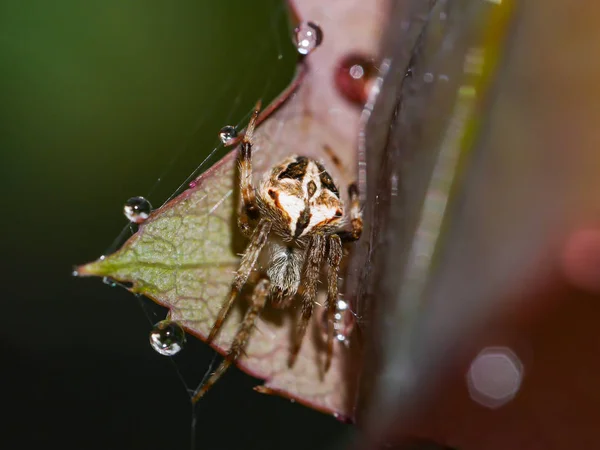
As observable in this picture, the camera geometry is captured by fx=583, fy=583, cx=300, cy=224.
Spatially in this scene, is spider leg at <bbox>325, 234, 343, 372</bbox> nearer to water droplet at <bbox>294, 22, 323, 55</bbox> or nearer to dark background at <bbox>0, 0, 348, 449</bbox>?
water droplet at <bbox>294, 22, 323, 55</bbox>

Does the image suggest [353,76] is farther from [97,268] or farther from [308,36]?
[97,268]

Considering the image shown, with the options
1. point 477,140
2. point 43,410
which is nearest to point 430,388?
point 477,140

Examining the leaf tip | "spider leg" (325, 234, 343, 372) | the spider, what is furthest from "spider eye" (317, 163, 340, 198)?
the leaf tip

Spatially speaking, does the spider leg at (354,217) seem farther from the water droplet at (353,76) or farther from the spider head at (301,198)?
the water droplet at (353,76)

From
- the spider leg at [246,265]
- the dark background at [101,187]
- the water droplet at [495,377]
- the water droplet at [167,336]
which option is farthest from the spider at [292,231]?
the dark background at [101,187]

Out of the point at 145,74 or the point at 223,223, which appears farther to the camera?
the point at 145,74

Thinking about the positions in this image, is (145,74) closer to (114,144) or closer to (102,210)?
(114,144)
